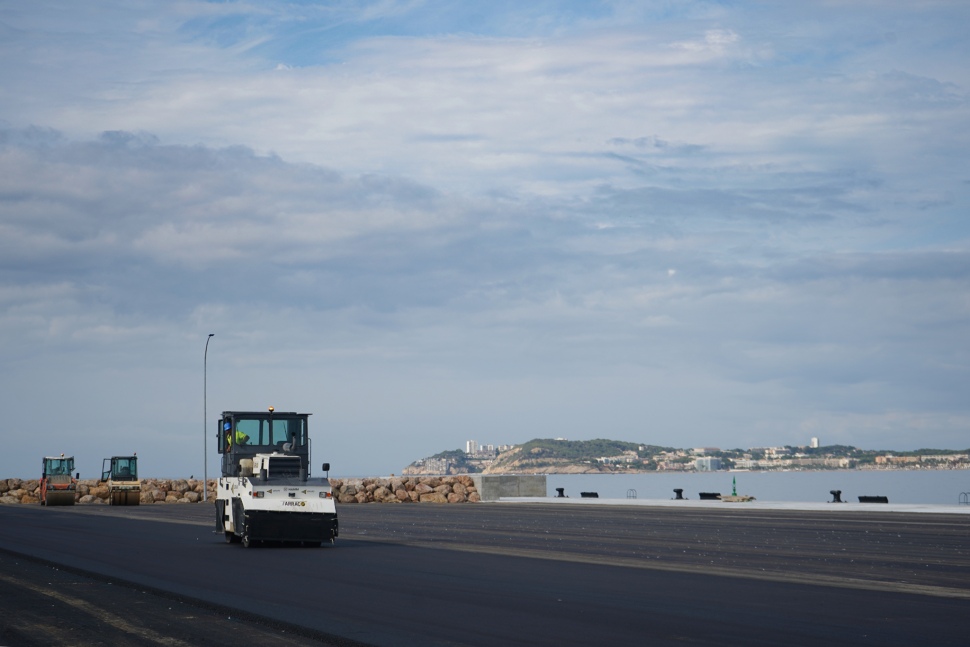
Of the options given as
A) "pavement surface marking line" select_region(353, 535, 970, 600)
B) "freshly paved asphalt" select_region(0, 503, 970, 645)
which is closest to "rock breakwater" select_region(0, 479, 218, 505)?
"freshly paved asphalt" select_region(0, 503, 970, 645)

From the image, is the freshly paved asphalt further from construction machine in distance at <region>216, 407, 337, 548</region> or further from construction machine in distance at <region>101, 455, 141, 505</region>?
construction machine in distance at <region>101, 455, 141, 505</region>

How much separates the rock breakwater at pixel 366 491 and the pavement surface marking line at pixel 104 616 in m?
52.5

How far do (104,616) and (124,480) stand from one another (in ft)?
186

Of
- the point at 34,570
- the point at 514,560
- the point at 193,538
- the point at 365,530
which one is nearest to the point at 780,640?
the point at 514,560

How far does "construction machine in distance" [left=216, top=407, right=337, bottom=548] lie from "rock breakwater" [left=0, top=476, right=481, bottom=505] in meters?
41.1

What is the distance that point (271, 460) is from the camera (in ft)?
93.6

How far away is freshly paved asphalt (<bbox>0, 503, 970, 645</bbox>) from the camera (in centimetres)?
1368

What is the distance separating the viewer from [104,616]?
49.7 ft

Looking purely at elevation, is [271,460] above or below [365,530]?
above

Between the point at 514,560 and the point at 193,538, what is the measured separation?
1231 centimetres

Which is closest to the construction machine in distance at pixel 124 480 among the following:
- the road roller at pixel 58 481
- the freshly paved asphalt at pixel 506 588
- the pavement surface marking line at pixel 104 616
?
the road roller at pixel 58 481

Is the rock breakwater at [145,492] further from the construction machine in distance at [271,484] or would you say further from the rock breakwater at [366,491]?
the construction machine in distance at [271,484]

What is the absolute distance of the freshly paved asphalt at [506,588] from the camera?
13.7 metres

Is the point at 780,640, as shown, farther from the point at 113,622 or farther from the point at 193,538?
the point at 193,538
